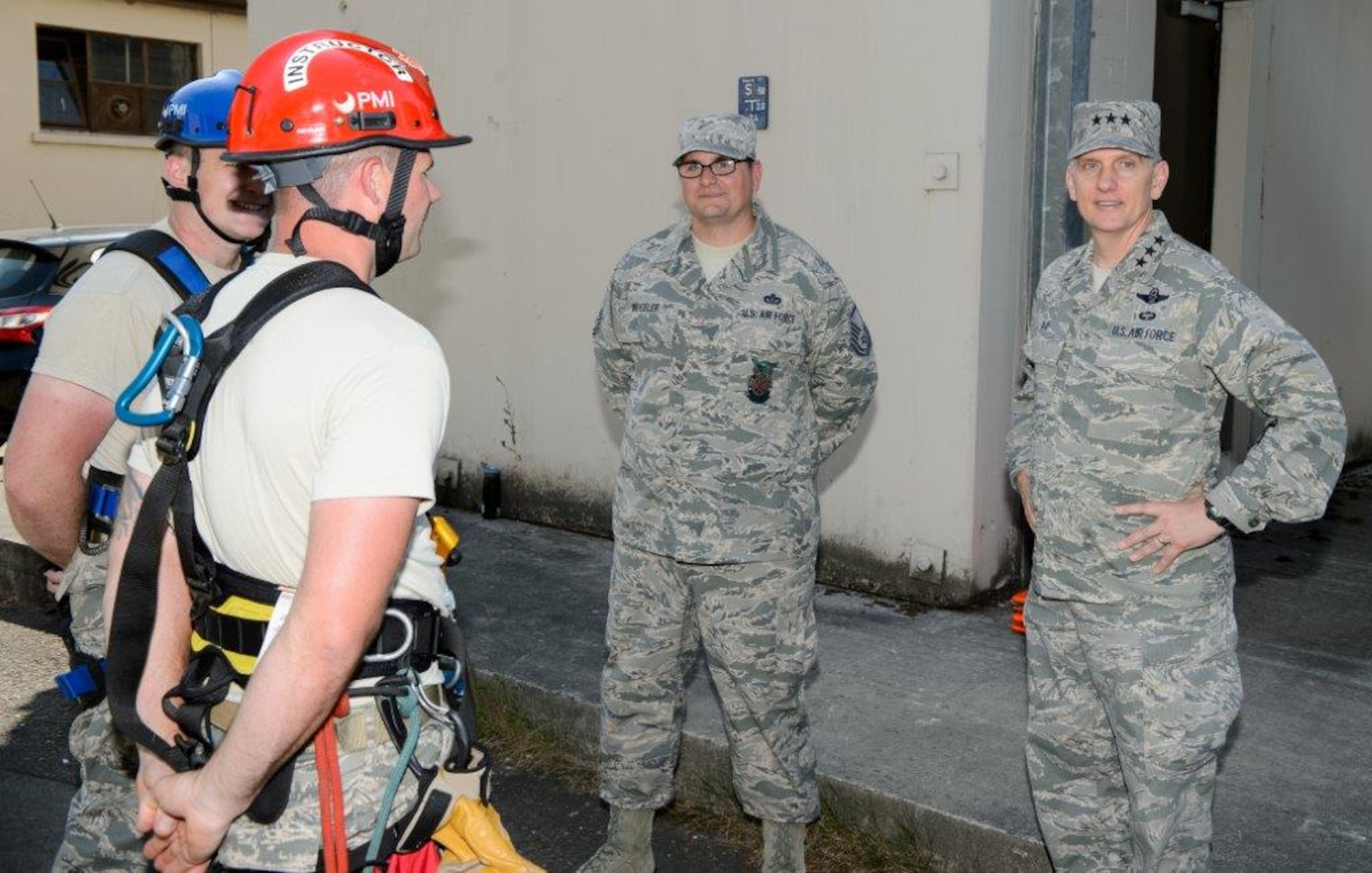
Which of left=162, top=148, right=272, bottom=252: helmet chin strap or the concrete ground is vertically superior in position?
left=162, top=148, right=272, bottom=252: helmet chin strap

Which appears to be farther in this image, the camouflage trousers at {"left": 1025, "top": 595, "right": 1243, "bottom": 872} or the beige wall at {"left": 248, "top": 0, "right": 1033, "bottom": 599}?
the beige wall at {"left": 248, "top": 0, "right": 1033, "bottom": 599}

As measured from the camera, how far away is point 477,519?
7.45m

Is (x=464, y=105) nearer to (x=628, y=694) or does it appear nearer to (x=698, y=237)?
(x=698, y=237)

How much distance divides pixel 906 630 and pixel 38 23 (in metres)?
15.5

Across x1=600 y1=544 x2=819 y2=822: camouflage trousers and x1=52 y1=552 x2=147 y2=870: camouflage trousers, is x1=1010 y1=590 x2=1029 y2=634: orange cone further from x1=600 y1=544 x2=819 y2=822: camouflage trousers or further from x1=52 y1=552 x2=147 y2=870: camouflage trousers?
x1=52 y1=552 x2=147 y2=870: camouflage trousers

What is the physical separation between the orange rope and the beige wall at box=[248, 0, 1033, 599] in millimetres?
4040

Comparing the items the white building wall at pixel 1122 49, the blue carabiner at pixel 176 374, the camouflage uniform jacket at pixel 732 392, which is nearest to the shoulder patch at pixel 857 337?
the camouflage uniform jacket at pixel 732 392

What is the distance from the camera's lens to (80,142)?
17.1 m

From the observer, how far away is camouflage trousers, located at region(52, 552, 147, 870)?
2.77 meters

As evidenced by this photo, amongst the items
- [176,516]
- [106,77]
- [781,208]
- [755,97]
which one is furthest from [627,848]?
[106,77]

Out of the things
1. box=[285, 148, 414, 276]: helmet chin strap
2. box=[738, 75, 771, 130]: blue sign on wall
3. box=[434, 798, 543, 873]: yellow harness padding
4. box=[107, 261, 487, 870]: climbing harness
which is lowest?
box=[434, 798, 543, 873]: yellow harness padding

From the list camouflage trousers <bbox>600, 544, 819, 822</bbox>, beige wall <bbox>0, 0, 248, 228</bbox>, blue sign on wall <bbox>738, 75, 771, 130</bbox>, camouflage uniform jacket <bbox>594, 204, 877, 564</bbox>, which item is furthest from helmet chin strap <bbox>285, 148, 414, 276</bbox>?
beige wall <bbox>0, 0, 248, 228</bbox>

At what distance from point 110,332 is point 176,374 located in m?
0.91

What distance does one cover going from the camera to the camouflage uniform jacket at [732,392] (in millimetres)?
3809
